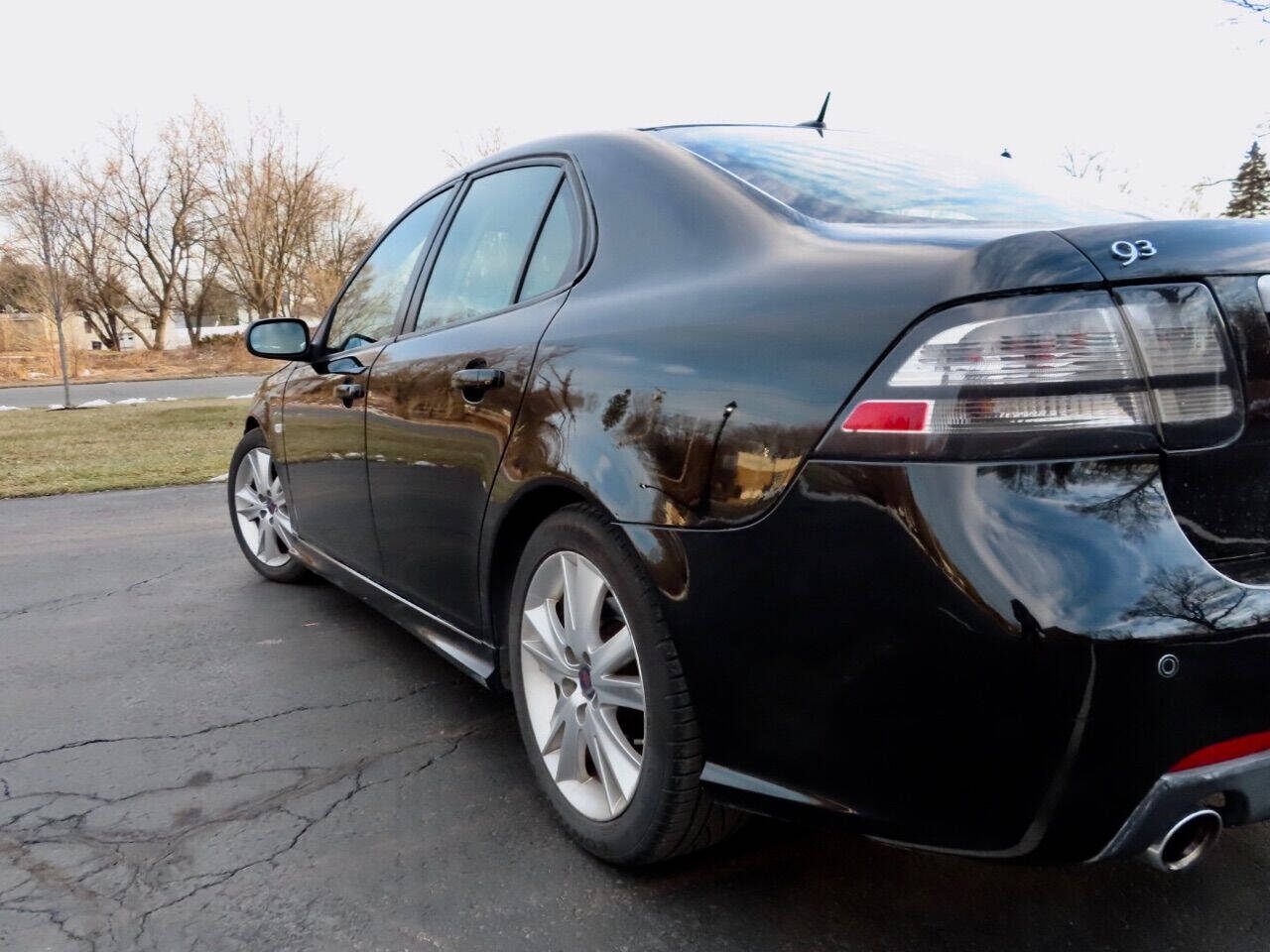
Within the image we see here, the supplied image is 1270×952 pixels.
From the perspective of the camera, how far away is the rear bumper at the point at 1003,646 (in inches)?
55.9

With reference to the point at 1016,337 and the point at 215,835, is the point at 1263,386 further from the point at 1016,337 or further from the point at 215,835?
the point at 215,835

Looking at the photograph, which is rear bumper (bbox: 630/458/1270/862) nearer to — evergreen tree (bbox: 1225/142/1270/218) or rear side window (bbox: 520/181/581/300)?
rear side window (bbox: 520/181/581/300)

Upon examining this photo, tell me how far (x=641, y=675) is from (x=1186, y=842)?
0.94 metres

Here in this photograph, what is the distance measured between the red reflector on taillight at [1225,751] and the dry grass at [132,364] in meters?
30.9

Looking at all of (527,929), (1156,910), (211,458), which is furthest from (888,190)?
(211,458)

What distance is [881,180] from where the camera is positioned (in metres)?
2.33

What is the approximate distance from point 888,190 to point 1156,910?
1582 millimetres

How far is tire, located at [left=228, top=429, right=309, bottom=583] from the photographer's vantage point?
452 centimetres

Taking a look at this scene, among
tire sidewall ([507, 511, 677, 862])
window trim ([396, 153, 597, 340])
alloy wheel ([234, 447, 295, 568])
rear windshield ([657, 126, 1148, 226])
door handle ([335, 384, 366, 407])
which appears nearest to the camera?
tire sidewall ([507, 511, 677, 862])

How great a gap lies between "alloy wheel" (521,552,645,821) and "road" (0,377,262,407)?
21.0 metres

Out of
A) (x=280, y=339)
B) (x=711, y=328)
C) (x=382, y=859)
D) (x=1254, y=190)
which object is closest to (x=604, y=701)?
(x=382, y=859)

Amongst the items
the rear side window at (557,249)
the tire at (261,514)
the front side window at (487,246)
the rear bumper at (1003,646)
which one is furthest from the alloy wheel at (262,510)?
the rear bumper at (1003,646)

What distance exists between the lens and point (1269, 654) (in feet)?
4.84

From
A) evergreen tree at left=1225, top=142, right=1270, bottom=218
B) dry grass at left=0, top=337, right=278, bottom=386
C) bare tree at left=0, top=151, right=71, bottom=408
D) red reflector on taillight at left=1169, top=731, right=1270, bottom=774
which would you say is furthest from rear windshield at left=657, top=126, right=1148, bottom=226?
evergreen tree at left=1225, top=142, right=1270, bottom=218
